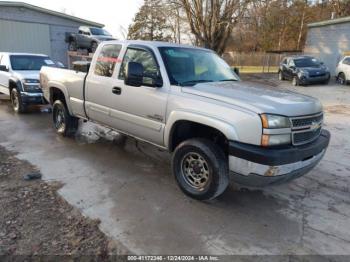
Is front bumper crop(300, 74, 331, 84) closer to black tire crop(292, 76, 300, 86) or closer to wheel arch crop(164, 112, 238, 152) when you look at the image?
black tire crop(292, 76, 300, 86)

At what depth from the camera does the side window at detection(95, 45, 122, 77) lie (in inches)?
199

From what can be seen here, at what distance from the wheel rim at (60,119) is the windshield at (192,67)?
126 inches

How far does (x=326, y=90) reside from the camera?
1569cm

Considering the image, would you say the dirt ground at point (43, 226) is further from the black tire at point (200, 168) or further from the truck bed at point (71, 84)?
the truck bed at point (71, 84)

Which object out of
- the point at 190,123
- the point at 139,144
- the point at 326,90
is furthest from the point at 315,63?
the point at 190,123

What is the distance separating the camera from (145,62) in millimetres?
4598

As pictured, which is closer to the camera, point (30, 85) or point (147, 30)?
point (30, 85)

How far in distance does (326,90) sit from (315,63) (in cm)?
326

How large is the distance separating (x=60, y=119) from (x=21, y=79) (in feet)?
9.77

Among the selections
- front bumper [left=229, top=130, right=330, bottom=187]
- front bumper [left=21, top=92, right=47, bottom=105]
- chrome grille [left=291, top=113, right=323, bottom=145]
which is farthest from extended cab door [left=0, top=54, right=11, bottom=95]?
chrome grille [left=291, top=113, right=323, bottom=145]

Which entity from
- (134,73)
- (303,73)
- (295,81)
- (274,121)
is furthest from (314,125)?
(295,81)

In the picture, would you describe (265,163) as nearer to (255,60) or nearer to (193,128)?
(193,128)

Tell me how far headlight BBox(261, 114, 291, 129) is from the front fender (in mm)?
333

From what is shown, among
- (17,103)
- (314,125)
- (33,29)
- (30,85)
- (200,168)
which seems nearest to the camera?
(314,125)
